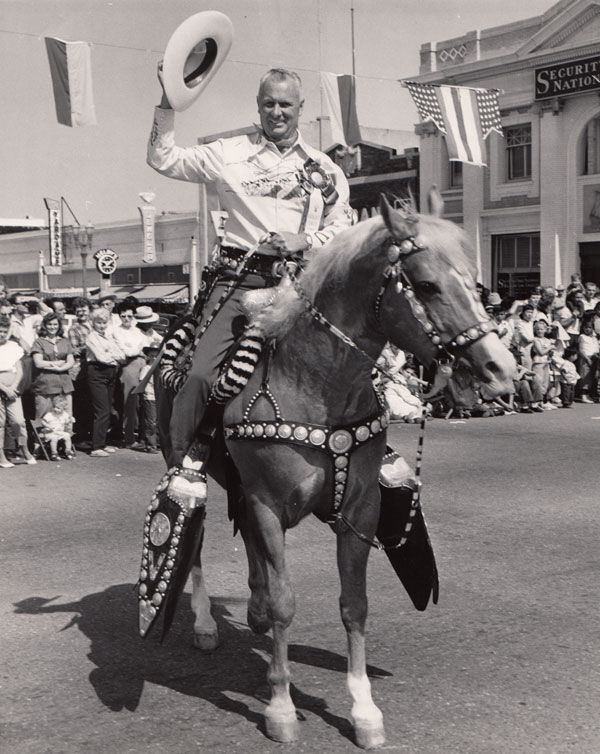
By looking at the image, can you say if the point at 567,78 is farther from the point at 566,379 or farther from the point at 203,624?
the point at 203,624

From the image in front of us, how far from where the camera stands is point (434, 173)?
32.2 meters

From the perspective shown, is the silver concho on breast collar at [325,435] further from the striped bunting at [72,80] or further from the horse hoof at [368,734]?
the striped bunting at [72,80]

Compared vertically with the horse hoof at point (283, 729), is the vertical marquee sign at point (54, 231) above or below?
above

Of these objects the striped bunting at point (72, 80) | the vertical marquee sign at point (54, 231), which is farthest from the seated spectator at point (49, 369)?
the vertical marquee sign at point (54, 231)

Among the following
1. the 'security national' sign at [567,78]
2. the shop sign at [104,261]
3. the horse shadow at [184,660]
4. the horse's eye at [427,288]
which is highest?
the 'security national' sign at [567,78]

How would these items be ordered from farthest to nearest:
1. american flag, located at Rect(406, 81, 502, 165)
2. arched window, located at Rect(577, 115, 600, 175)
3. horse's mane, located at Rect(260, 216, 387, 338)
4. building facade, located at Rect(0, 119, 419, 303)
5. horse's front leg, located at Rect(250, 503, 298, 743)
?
building facade, located at Rect(0, 119, 419, 303)
arched window, located at Rect(577, 115, 600, 175)
american flag, located at Rect(406, 81, 502, 165)
horse's front leg, located at Rect(250, 503, 298, 743)
horse's mane, located at Rect(260, 216, 387, 338)

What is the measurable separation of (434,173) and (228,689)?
29587 millimetres

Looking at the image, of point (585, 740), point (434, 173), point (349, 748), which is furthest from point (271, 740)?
point (434, 173)

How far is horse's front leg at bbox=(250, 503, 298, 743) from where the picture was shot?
12.4 feet

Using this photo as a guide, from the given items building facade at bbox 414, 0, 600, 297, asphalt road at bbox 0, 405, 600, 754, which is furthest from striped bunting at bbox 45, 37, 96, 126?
building facade at bbox 414, 0, 600, 297

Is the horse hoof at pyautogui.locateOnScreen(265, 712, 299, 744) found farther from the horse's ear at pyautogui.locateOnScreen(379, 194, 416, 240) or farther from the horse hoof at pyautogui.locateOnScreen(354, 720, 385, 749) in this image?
the horse's ear at pyautogui.locateOnScreen(379, 194, 416, 240)

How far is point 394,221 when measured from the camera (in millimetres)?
3453

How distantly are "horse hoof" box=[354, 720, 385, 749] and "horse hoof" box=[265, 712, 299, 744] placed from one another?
25 cm

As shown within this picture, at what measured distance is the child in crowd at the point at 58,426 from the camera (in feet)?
39.9
